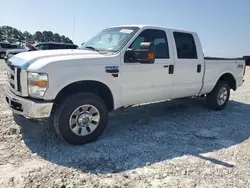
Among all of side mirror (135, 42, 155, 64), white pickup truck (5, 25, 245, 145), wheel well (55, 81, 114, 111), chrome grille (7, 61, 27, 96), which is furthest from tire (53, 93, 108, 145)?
side mirror (135, 42, 155, 64)

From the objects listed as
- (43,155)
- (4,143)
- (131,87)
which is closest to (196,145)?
(131,87)

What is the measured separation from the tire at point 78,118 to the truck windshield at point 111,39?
3.46 feet

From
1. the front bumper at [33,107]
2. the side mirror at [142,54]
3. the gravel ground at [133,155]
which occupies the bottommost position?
A: the gravel ground at [133,155]

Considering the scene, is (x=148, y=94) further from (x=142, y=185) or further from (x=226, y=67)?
(x=226, y=67)

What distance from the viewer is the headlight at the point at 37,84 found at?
3717mm

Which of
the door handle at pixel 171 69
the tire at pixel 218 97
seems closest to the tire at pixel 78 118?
the door handle at pixel 171 69

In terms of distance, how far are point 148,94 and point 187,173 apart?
191 centimetres

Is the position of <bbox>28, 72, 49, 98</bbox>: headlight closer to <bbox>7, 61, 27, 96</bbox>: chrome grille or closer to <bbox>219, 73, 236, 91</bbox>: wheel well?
<bbox>7, 61, 27, 96</bbox>: chrome grille

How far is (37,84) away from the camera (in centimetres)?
374

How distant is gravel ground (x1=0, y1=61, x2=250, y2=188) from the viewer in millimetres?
3244

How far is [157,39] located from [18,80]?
2.73 meters

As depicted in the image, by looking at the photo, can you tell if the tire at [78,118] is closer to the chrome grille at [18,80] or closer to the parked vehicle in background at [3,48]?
the chrome grille at [18,80]

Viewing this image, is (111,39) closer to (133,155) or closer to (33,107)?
(33,107)

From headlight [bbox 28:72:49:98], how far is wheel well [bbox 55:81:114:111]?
338 millimetres
